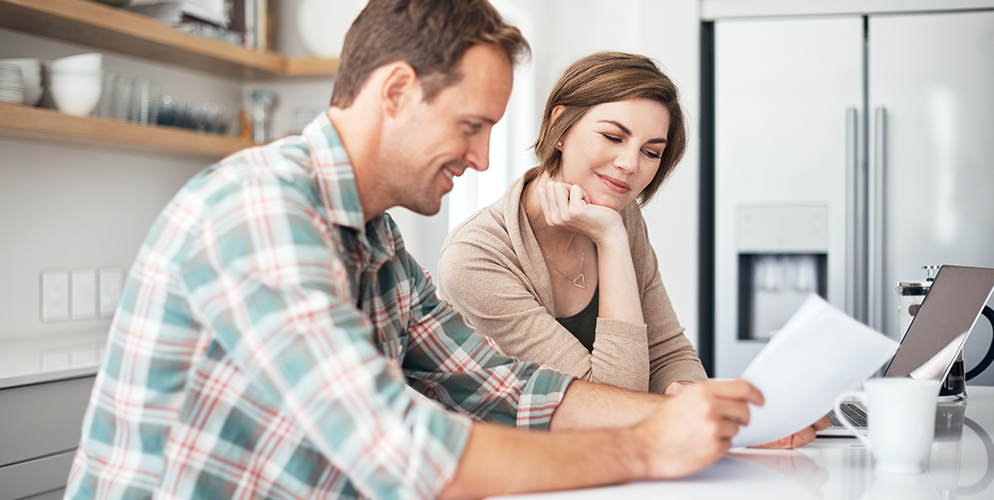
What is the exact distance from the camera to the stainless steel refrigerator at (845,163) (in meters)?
2.57

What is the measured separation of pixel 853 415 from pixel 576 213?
0.60m

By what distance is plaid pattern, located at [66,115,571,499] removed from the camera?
2.36 ft

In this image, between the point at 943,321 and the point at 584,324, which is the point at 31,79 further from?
the point at 943,321

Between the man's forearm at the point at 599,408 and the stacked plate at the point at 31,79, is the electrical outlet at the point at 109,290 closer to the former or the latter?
the stacked plate at the point at 31,79

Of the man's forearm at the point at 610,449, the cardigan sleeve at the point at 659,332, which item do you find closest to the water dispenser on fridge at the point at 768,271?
the cardigan sleeve at the point at 659,332

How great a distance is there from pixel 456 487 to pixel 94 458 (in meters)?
0.43

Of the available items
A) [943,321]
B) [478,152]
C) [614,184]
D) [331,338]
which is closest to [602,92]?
[614,184]

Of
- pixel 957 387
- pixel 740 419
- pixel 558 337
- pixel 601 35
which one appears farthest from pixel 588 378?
pixel 601 35

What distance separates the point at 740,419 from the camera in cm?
88

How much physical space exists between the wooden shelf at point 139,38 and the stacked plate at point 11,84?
0.15m

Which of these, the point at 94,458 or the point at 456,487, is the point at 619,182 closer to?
the point at 456,487

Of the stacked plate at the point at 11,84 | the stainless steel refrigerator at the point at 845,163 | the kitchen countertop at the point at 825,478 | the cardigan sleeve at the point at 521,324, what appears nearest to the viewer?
the kitchen countertop at the point at 825,478

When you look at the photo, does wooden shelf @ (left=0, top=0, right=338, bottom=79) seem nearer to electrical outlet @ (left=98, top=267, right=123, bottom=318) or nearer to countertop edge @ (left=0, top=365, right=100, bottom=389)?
electrical outlet @ (left=98, top=267, right=123, bottom=318)

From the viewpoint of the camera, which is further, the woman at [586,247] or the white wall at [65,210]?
the white wall at [65,210]
